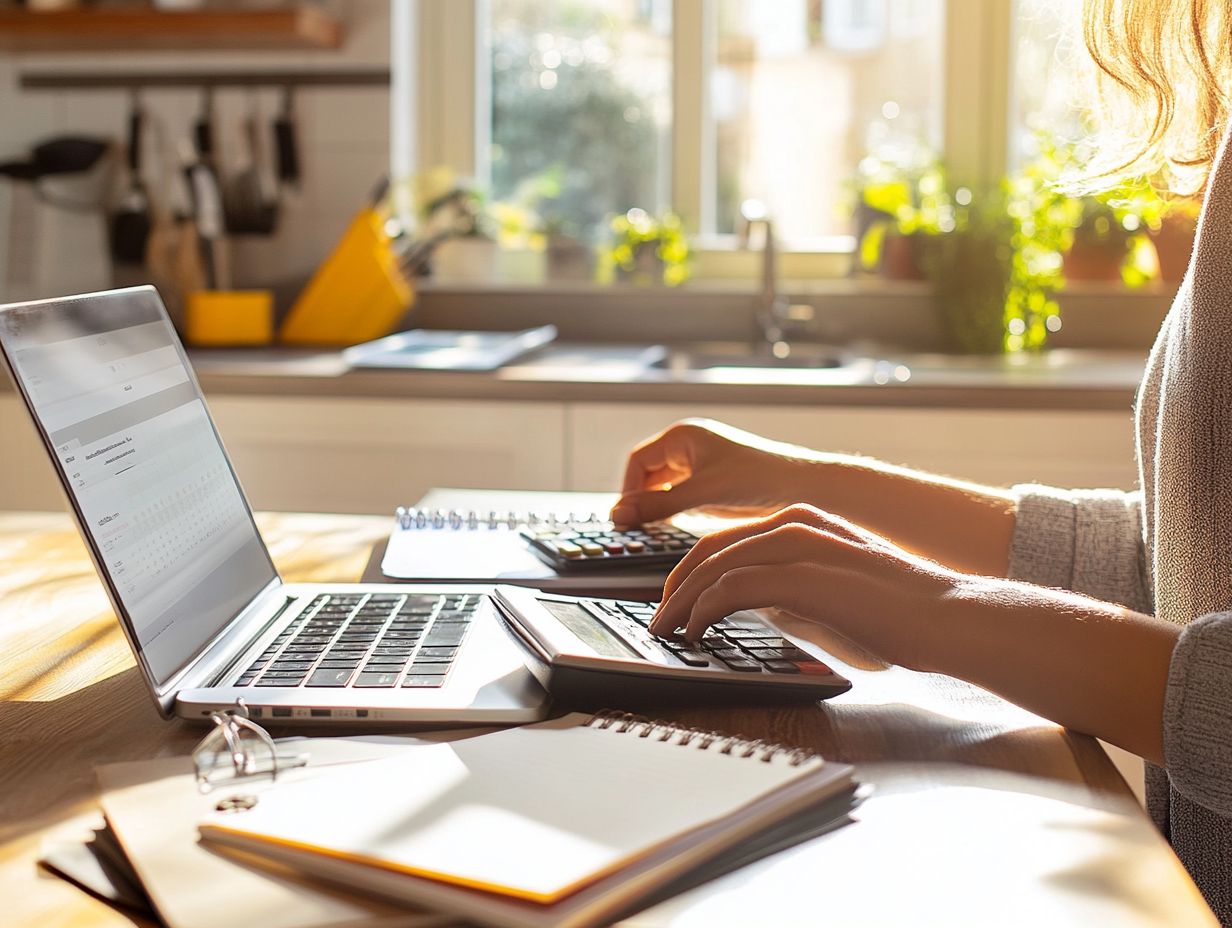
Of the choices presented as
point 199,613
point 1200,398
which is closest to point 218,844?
point 199,613

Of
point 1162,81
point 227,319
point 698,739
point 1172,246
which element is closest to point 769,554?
point 698,739

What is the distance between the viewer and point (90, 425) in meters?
0.71

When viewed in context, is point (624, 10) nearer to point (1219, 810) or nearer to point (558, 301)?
point (558, 301)

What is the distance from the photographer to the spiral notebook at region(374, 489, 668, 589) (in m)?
0.96

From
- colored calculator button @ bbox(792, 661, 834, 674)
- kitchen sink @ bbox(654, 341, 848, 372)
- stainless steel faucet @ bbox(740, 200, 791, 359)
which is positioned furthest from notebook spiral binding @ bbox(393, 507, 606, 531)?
stainless steel faucet @ bbox(740, 200, 791, 359)

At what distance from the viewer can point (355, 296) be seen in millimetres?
2664

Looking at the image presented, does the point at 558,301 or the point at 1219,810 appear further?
the point at 558,301

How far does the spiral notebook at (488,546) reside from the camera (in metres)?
0.96

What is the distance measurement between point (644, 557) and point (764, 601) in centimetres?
28

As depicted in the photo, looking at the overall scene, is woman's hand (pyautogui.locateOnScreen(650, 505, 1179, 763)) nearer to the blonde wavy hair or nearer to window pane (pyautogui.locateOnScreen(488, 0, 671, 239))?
the blonde wavy hair

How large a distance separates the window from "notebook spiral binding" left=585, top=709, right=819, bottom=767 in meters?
2.35

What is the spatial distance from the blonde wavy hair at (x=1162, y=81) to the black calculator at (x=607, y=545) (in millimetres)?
518

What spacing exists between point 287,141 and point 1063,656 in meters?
2.43

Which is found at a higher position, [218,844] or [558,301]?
[558,301]
